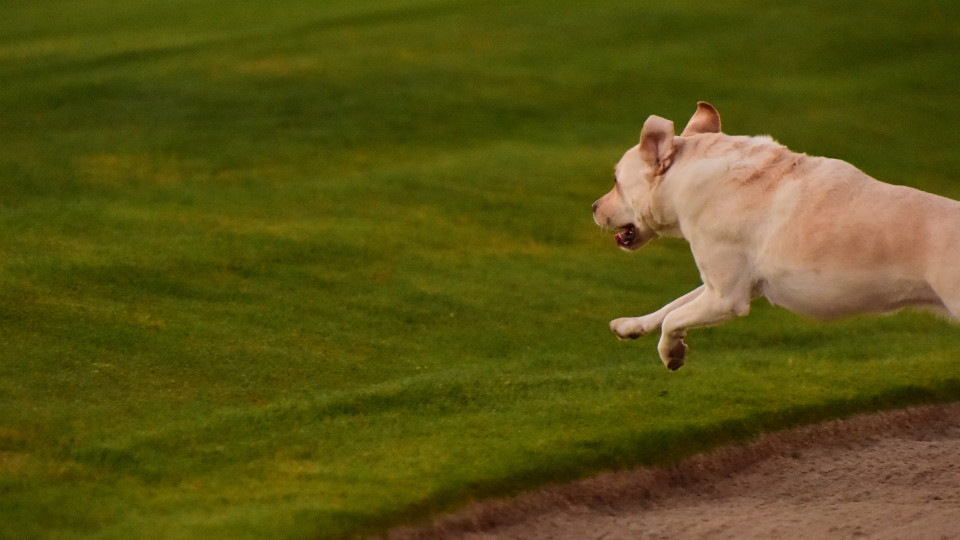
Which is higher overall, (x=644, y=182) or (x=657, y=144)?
(x=657, y=144)

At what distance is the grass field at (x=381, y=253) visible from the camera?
7.06 metres

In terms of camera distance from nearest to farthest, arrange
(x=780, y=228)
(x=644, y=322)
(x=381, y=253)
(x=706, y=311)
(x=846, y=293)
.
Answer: (x=846, y=293), (x=780, y=228), (x=706, y=311), (x=644, y=322), (x=381, y=253)

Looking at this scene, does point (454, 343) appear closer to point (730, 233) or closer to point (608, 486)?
point (608, 486)

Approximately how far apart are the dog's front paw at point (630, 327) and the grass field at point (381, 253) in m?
0.84

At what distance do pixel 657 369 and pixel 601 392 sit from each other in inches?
29.2

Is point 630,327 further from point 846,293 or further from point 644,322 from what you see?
point 846,293

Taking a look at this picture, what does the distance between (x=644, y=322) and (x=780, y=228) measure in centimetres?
108

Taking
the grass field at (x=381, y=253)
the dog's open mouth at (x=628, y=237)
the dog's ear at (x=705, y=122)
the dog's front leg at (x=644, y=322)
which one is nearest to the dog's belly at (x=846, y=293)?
the dog's front leg at (x=644, y=322)

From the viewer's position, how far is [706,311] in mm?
6480

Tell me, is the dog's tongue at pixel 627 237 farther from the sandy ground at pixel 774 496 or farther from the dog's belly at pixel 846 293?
the sandy ground at pixel 774 496

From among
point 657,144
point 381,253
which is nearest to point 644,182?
point 657,144

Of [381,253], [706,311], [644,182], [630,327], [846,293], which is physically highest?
[644,182]

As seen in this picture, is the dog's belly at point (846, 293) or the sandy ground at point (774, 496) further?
the sandy ground at point (774, 496)

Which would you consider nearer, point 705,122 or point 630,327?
point 630,327
